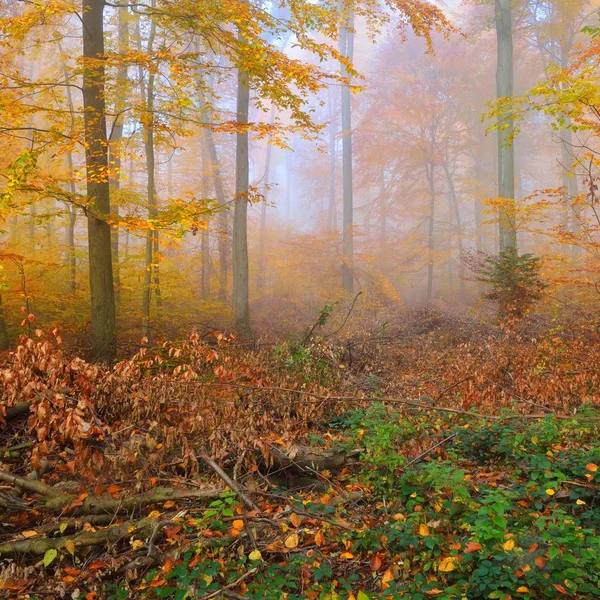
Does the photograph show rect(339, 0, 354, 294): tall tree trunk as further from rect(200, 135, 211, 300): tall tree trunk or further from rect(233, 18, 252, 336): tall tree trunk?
rect(233, 18, 252, 336): tall tree trunk

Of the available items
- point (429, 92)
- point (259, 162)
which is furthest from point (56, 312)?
point (259, 162)

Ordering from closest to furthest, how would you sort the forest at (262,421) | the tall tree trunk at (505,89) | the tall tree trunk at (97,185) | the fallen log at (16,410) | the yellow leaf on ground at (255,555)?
the forest at (262,421) < the yellow leaf on ground at (255,555) < the fallen log at (16,410) < the tall tree trunk at (97,185) < the tall tree trunk at (505,89)

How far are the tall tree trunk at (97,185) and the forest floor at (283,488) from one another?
4.79 feet

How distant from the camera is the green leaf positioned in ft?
10.6

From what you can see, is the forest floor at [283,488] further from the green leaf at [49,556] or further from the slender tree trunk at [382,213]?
the slender tree trunk at [382,213]

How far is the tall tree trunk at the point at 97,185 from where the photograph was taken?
7387 mm

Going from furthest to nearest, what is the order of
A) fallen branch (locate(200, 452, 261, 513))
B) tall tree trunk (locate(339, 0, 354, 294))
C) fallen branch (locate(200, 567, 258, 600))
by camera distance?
tall tree trunk (locate(339, 0, 354, 294))
fallen branch (locate(200, 452, 261, 513))
fallen branch (locate(200, 567, 258, 600))

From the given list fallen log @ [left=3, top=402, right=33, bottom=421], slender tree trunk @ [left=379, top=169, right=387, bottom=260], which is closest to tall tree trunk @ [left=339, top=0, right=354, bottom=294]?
slender tree trunk @ [left=379, top=169, right=387, bottom=260]

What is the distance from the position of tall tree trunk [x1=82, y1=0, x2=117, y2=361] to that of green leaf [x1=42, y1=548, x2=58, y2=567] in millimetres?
4773

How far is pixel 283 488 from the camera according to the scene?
4.54 meters

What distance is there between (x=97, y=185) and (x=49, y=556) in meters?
5.82

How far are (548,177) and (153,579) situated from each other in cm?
3426

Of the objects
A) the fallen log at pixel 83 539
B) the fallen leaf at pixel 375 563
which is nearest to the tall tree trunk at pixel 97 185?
the fallen log at pixel 83 539

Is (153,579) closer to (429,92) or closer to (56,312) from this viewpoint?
(56,312)
